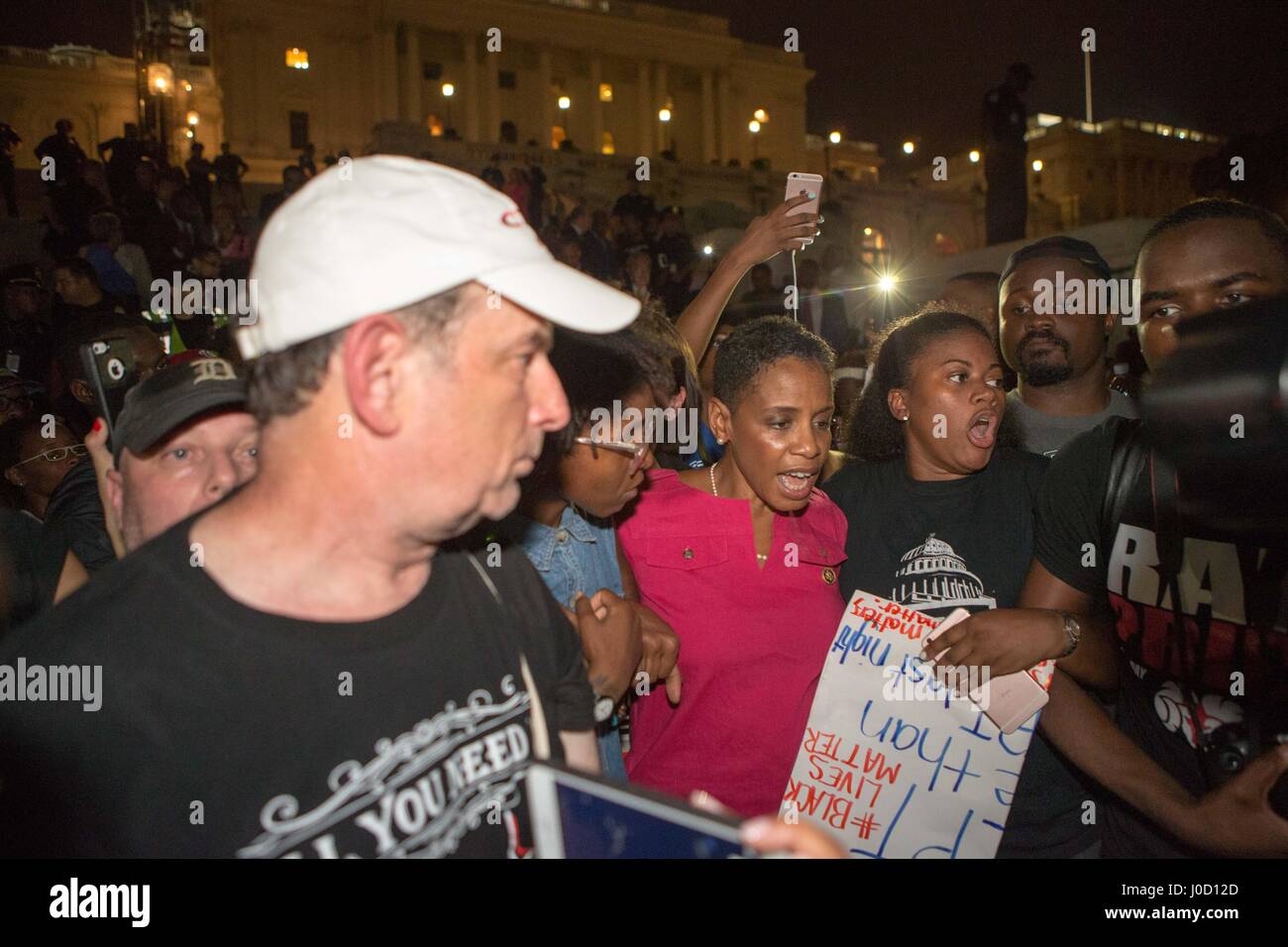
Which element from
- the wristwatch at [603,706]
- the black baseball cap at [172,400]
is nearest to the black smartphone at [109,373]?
the black baseball cap at [172,400]

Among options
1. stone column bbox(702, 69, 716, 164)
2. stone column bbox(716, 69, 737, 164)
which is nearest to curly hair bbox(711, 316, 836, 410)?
stone column bbox(702, 69, 716, 164)

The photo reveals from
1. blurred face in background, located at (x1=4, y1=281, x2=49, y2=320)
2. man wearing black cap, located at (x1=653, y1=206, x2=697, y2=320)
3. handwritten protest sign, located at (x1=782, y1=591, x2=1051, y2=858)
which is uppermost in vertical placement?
man wearing black cap, located at (x1=653, y1=206, x2=697, y2=320)

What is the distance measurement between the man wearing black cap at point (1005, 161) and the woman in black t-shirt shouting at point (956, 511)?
9564 millimetres

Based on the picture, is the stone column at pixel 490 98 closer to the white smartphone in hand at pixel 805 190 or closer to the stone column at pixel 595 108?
the stone column at pixel 595 108

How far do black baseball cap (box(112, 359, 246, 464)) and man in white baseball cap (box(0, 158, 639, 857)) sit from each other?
2.12 ft

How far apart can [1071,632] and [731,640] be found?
0.89m

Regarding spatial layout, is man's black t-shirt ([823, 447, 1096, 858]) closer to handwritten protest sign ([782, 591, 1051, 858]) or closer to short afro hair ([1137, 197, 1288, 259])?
handwritten protest sign ([782, 591, 1051, 858])

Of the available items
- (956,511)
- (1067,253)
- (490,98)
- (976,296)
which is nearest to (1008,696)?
(956,511)

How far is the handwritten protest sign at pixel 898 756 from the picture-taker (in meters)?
2.26

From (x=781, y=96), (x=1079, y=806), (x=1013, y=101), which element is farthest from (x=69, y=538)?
(x=781, y=96)

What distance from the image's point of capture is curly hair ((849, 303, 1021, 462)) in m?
2.96

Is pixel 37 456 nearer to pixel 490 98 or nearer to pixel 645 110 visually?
pixel 490 98

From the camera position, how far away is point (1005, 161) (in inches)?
504
